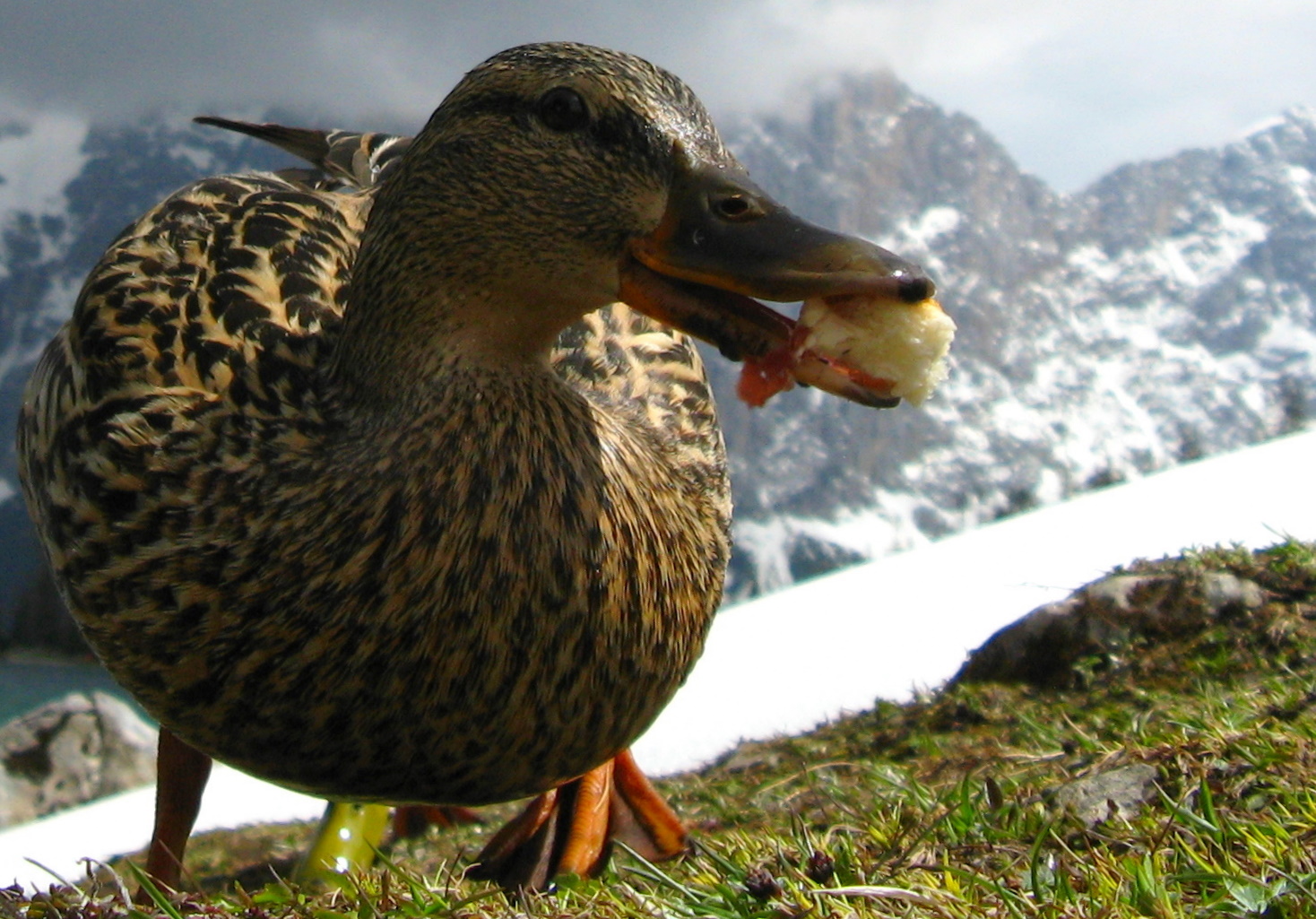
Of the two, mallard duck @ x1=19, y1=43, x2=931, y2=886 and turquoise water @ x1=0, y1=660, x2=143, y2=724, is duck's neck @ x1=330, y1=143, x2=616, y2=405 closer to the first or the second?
mallard duck @ x1=19, y1=43, x2=931, y2=886

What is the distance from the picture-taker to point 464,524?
228 cm

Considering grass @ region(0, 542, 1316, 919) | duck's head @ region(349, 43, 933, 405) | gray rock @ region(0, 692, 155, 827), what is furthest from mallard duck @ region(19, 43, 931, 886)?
gray rock @ region(0, 692, 155, 827)

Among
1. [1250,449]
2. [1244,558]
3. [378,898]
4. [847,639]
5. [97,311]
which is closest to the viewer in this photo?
[378,898]

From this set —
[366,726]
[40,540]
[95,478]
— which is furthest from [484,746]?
[40,540]

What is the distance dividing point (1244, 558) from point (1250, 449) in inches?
196

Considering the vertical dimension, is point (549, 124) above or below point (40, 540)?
above

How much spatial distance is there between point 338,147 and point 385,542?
2.55 metres

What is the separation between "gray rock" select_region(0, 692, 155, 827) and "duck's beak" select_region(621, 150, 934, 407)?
12157 mm

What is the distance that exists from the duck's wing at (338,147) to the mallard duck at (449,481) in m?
1.49

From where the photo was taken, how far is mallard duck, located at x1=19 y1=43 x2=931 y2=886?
2230 millimetres

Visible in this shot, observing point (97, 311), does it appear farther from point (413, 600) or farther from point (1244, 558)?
point (1244, 558)

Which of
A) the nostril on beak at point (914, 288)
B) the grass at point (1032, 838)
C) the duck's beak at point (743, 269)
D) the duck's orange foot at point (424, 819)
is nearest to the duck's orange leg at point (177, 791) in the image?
the grass at point (1032, 838)

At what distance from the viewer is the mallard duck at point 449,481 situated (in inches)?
87.8

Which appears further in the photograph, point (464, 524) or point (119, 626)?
point (119, 626)
